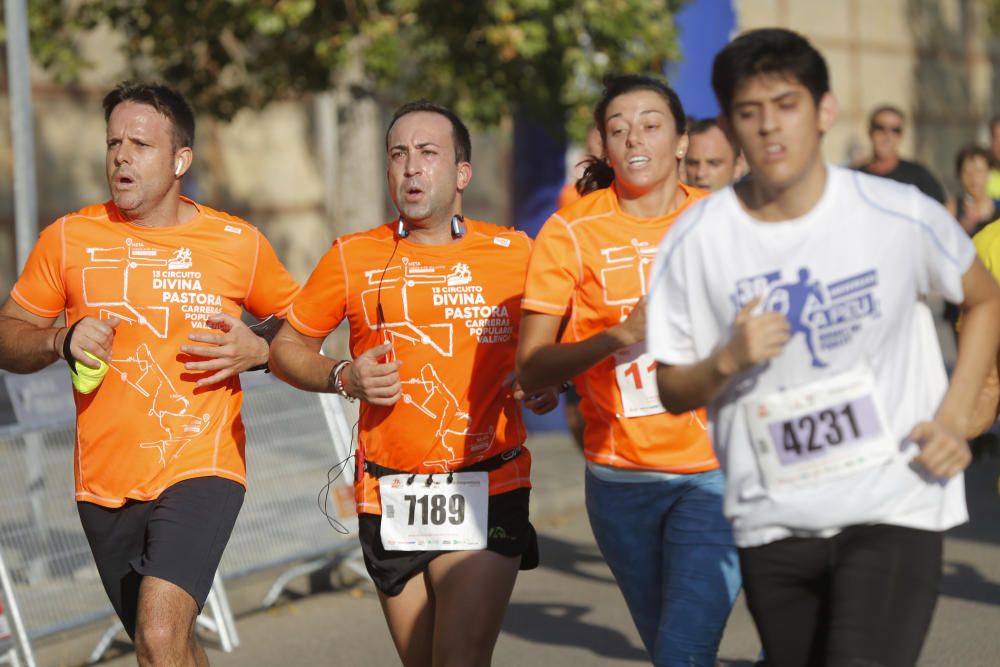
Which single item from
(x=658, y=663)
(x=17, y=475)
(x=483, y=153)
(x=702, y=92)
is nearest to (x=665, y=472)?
(x=658, y=663)

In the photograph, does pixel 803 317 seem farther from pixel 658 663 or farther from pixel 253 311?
pixel 253 311

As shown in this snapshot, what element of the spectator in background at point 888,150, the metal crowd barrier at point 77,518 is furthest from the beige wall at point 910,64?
the metal crowd barrier at point 77,518

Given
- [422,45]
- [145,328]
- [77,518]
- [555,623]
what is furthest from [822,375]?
[422,45]

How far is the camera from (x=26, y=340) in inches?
196

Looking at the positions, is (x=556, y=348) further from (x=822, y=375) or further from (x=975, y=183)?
(x=975, y=183)

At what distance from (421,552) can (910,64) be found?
25.0 metres

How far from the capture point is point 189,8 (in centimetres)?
1027

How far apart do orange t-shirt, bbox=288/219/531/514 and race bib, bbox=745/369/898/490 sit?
4.91ft

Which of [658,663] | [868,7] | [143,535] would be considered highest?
[868,7]

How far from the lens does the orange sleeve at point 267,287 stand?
527cm

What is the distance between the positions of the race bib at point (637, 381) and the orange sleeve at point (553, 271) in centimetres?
27

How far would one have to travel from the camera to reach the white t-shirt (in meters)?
3.52

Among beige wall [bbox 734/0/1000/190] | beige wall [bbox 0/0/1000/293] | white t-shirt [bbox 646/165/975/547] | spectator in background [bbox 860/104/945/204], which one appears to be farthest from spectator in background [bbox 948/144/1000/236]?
beige wall [bbox 734/0/1000/190]

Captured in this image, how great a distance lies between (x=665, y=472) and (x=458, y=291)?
84 cm
